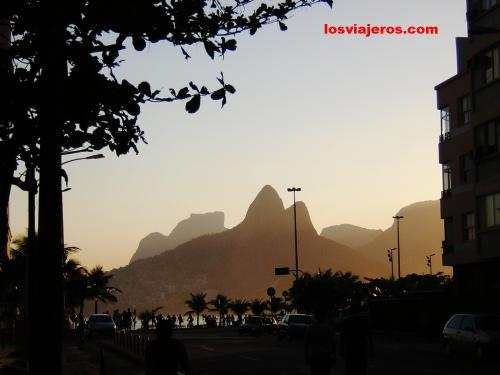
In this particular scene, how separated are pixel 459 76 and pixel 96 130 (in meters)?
43.7

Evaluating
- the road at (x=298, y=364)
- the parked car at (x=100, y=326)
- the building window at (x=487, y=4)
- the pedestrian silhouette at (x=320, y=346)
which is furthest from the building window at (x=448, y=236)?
the pedestrian silhouette at (x=320, y=346)

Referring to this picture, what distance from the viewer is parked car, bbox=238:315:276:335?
215 feet

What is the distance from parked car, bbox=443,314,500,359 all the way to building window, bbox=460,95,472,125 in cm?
1836

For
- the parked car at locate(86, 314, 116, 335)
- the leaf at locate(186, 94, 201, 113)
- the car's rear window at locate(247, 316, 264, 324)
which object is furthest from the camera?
the car's rear window at locate(247, 316, 264, 324)

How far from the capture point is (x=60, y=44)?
916 centimetres

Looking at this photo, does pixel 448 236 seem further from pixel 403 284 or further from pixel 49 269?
pixel 49 269

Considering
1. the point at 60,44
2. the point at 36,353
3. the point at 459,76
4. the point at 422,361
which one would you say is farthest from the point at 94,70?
the point at 459,76

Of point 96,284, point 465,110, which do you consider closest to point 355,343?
point 465,110

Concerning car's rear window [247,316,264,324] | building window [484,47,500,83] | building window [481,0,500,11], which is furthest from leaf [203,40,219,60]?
car's rear window [247,316,264,324]

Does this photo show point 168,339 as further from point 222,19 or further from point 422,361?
point 422,361

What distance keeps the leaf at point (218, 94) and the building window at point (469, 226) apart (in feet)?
132

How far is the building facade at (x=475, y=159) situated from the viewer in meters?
44.7

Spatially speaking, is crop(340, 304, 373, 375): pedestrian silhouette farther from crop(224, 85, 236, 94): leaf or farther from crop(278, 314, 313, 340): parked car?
crop(278, 314, 313, 340): parked car

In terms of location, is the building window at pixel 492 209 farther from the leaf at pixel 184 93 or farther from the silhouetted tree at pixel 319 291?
the silhouetted tree at pixel 319 291
